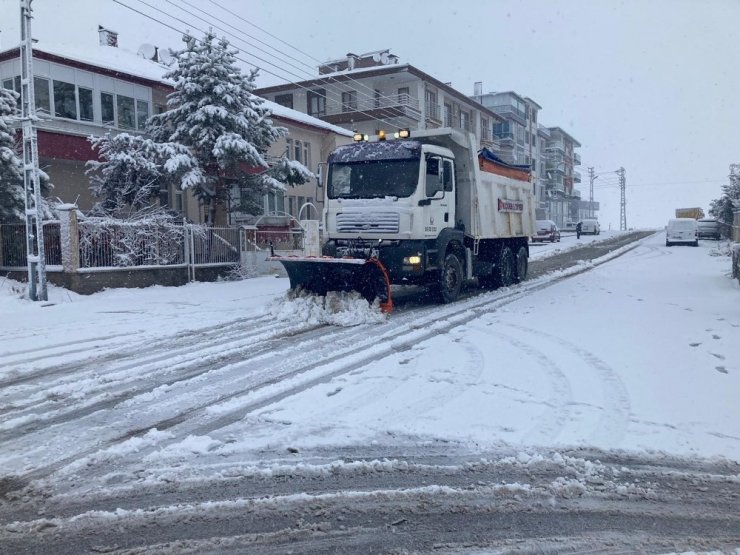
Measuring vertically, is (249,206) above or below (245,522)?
above

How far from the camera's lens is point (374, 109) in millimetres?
42062

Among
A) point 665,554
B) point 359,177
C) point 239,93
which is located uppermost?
point 239,93

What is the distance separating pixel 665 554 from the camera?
330cm

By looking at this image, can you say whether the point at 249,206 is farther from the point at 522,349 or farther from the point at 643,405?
the point at 643,405

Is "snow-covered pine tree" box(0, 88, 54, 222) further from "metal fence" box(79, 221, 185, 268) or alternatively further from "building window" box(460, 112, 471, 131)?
"building window" box(460, 112, 471, 131)

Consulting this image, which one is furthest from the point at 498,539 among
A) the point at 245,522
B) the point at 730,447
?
the point at 730,447

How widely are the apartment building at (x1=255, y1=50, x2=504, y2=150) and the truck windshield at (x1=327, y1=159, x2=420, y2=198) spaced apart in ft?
96.9

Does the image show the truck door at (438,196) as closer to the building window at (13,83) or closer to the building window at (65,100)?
the building window at (65,100)

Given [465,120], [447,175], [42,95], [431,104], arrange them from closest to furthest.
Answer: [447,175] → [42,95] → [431,104] → [465,120]

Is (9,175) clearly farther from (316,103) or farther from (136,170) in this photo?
(316,103)

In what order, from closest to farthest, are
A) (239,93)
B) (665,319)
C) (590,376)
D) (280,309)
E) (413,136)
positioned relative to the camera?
(590,376) → (665,319) → (280,309) → (413,136) → (239,93)

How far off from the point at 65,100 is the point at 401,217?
16.5 metres

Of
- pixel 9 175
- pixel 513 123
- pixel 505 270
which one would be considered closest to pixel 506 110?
pixel 513 123

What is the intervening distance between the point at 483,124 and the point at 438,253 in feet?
153
